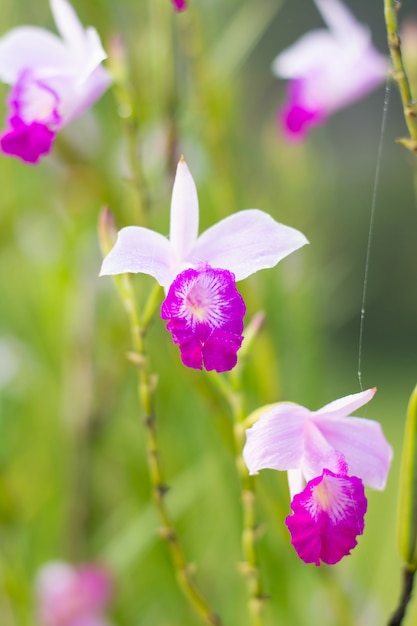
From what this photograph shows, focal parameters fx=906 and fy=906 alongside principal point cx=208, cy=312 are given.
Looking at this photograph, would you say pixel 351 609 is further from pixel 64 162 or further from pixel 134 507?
pixel 64 162

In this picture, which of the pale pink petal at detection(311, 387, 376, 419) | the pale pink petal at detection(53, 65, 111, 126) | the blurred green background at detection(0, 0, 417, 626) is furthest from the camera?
the blurred green background at detection(0, 0, 417, 626)

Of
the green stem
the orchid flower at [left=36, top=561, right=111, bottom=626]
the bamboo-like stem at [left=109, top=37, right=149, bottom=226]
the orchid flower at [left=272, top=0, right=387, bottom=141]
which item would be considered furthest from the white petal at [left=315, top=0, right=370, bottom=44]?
the orchid flower at [left=36, top=561, right=111, bottom=626]

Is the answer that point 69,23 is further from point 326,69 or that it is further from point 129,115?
point 326,69

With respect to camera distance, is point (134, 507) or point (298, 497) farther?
point (134, 507)

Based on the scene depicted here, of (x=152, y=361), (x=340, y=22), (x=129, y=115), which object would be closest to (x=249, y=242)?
(x=129, y=115)

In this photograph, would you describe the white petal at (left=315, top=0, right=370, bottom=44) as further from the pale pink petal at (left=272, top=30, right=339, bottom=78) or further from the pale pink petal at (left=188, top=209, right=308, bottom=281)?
the pale pink petal at (left=188, top=209, right=308, bottom=281)

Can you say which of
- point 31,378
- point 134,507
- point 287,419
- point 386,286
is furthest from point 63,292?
point 386,286
